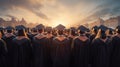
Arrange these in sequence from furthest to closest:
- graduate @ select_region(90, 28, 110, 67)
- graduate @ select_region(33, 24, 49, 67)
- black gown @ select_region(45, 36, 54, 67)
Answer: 1. black gown @ select_region(45, 36, 54, 67)
2. graduate @ select_region(33, 24, 49, 67)
3. graduate @ select_region(90, 28, 110, 67)

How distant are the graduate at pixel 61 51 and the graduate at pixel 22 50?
114 centimetres

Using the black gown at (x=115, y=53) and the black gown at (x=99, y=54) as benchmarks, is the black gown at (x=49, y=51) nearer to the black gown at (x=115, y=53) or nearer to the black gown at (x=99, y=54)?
the black gown at (x=99, y=54)

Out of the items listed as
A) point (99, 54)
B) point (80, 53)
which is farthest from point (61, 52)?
point (99, 54)

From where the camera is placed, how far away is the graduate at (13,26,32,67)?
35.4ft

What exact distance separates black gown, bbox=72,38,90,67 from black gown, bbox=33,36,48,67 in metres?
1.38

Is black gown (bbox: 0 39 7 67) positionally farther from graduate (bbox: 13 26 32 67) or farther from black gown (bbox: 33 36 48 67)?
black gown (bbox: 33 36 48 67)

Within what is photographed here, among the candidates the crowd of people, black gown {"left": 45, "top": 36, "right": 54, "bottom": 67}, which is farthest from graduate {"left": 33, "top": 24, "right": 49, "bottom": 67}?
black gown {"left": 45, "top": 36, "right": 54, "bottom": 67}

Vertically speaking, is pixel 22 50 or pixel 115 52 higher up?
pixel 22 50

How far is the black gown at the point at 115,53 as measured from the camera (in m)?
11.3

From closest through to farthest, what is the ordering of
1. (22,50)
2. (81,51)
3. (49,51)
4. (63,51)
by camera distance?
(22,50)
(63,51)
(81,51)
(49,51)

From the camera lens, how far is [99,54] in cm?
1116

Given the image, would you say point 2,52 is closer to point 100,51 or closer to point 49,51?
point 49,51

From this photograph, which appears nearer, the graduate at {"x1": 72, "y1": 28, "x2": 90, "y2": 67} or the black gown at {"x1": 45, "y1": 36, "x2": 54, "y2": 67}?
the graduate at {"x1": 72, "y1": 28, "x2": 90, "y2": 67}

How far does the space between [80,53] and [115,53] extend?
1672mm
